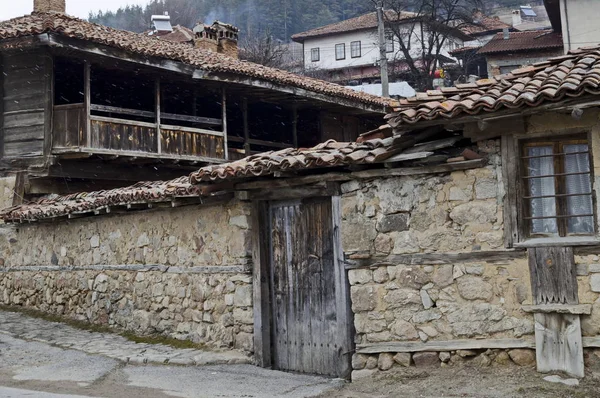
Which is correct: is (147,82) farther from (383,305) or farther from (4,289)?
(383,305)

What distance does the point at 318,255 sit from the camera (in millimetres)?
7289

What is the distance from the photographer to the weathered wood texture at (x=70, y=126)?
497 inches

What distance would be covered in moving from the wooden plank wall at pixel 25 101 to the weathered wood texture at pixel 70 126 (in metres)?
0.25

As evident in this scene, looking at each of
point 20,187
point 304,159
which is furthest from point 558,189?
point 20,187

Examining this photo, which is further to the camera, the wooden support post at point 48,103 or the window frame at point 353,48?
the window frame at point 353,48

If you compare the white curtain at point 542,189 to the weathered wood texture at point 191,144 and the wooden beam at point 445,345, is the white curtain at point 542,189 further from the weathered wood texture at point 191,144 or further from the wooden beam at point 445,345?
the weathered wood texture at point 191,144

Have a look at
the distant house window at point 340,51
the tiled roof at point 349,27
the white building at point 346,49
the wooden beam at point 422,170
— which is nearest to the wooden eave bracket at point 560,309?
the wooden beam at point 422,170

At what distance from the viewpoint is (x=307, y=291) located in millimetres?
7406

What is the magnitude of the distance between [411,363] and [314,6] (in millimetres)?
55280

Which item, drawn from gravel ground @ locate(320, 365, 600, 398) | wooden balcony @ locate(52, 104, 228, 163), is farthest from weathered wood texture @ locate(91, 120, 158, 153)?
gravel ground @ locate(320, 365, 600, 398)

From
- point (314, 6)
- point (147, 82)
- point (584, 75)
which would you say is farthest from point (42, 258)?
point (314, 6)

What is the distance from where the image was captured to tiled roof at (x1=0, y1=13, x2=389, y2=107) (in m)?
11.9

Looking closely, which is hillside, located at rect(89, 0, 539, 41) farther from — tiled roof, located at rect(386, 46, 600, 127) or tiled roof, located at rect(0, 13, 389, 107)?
tiled roof, located at rect(386, 46, 600, 127)

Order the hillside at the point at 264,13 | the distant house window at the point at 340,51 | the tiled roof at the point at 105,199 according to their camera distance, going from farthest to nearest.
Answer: the hillside at the point at 264,13, the distant house window at the point at 340,51, the tiled roof at the point at 105,199
